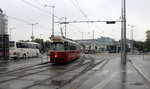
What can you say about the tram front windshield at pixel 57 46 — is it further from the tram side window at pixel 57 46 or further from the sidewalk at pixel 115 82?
the sidewalk at pixel 115 82

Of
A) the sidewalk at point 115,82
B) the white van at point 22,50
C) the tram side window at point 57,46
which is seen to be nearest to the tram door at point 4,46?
the white van at point 22,50

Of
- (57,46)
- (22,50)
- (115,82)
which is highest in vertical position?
(57,46)

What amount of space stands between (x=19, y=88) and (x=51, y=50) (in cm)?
1641

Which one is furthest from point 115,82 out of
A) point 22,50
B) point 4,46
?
point 22,50

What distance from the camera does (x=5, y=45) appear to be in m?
35.3

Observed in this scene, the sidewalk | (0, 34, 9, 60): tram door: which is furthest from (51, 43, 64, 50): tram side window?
the sidewalk

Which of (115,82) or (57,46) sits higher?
(57,46)

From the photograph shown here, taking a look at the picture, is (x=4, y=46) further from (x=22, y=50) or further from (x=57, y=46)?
(x=57, y=46)

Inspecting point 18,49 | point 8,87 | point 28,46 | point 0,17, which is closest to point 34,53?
point 28,46

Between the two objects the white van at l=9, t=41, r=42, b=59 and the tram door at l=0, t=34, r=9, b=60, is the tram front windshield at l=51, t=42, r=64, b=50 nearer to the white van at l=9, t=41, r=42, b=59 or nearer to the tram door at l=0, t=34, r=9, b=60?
the tram door at l=0, t=34, r=9, b=60

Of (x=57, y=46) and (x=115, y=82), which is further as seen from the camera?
(x=57, y=46)

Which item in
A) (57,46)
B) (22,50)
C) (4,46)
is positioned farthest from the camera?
(22,50)

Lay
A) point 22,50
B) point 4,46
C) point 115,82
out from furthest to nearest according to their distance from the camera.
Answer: point 22,50 < point 4,46 < point 115,82

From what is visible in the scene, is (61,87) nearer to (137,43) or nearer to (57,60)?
(57,60)
